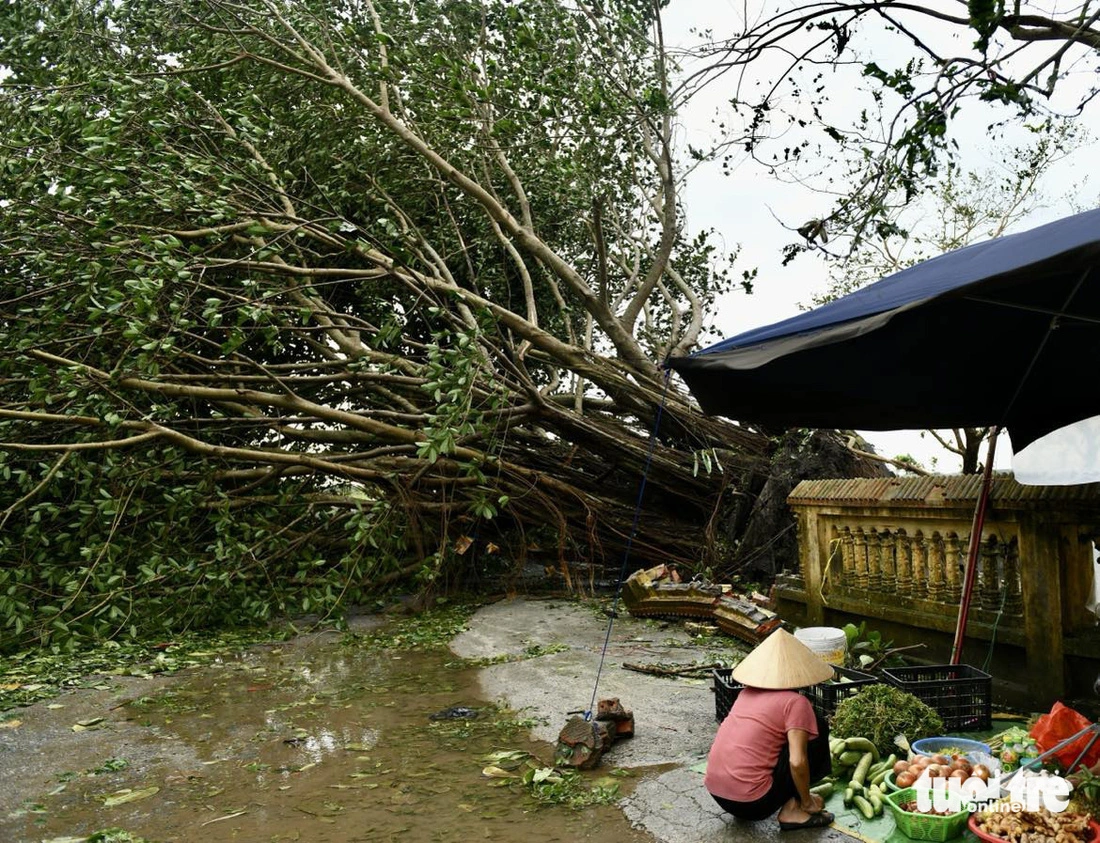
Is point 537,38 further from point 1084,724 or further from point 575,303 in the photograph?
point 1084,724

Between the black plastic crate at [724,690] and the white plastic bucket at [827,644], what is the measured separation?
0.50m

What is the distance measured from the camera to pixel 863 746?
434cm

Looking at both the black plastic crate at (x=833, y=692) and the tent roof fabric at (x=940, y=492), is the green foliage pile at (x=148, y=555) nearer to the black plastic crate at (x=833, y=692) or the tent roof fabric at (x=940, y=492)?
the tent roof fabric at (x=940, y=492)

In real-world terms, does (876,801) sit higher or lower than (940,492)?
lower

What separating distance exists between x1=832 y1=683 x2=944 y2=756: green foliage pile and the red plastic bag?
52 cm

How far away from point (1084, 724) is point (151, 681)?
617cm

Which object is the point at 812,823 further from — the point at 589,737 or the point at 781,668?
the point at 589,737

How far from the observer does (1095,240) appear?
312 centimetres

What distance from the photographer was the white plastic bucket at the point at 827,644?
5359 mm

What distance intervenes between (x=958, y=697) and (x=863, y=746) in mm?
821

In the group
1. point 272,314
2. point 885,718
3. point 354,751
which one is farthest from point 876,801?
point 272,314

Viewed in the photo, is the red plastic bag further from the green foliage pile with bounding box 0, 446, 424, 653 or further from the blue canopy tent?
the green foliage pile with bounding box 0, 446, 424, 653

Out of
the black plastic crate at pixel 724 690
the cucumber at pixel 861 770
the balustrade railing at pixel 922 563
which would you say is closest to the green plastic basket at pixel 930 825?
the cucumber at pixel 861 770

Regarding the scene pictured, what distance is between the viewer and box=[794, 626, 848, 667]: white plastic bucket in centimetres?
536
